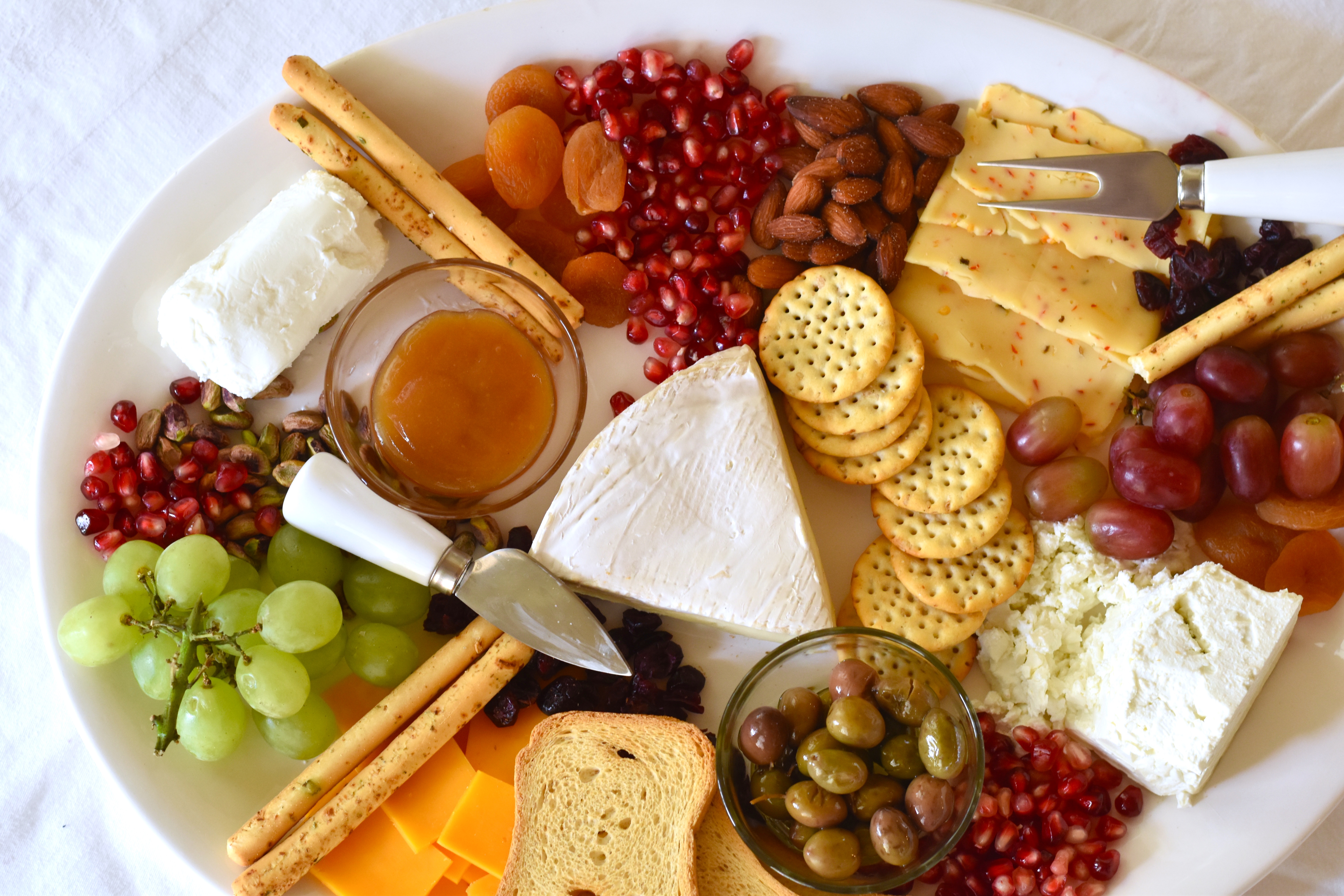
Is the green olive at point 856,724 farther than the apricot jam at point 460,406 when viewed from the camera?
No

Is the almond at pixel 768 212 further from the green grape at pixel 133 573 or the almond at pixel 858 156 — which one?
the green grape at pixel 133 573

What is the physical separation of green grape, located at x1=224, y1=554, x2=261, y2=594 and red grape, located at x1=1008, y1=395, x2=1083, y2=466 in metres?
1.73

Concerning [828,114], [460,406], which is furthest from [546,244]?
[828,114]

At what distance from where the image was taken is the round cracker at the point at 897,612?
76.2 inches

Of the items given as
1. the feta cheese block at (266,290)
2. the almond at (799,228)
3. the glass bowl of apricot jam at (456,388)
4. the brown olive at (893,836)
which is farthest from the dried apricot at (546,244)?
the brown olive at (893,836)

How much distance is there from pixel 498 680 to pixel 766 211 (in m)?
1.19

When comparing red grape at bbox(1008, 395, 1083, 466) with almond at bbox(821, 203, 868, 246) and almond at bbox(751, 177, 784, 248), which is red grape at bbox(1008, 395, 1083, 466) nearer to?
almond at bbox(821, 203, 868, 246)

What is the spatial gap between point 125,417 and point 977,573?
76.5 inches

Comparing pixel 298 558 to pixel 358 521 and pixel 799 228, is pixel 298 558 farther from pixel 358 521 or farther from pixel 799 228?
pixel 799 228

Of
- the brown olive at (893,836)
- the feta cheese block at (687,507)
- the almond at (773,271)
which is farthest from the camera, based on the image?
the almond at (773,271)

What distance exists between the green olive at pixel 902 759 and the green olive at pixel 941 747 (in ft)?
0.04

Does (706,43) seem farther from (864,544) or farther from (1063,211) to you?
(864,544)

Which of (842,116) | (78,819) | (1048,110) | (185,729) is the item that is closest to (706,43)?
(842,116)

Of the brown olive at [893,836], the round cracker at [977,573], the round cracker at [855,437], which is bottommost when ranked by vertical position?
the brown olive at [893,836]
